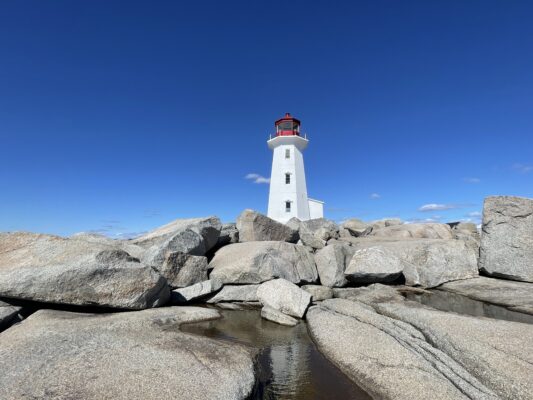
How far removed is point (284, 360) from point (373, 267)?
27.7 feet

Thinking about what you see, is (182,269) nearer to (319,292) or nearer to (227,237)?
(227,237)

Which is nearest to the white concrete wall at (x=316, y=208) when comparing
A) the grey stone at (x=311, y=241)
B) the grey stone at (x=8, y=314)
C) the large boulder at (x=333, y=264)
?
the grey stone at (x=311, y=241)

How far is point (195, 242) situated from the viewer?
14.9 meters

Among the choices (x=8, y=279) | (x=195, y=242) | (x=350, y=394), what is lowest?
(x=350, y=394)

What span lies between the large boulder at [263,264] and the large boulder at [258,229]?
213cm

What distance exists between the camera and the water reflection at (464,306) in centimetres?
1097

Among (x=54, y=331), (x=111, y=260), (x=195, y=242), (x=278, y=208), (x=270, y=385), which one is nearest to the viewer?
(x=270, y=385)

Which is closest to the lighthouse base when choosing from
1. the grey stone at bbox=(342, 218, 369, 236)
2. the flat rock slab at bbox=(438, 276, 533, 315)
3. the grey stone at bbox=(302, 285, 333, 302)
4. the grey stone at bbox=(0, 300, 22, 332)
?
the grey stone at bbox=(342, 218, 369, 236)

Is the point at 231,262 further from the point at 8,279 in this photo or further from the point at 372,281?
the point at 8,279

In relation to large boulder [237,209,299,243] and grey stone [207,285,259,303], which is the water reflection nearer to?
grey stone [207,285,259,303]

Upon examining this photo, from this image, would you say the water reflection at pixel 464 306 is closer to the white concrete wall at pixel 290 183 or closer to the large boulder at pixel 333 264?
the large boulder at pixel 333 264

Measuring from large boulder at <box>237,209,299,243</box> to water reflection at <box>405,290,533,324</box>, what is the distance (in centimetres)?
814

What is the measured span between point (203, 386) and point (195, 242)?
376 inches

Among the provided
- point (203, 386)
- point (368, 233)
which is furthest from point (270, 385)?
point (368, 233)
